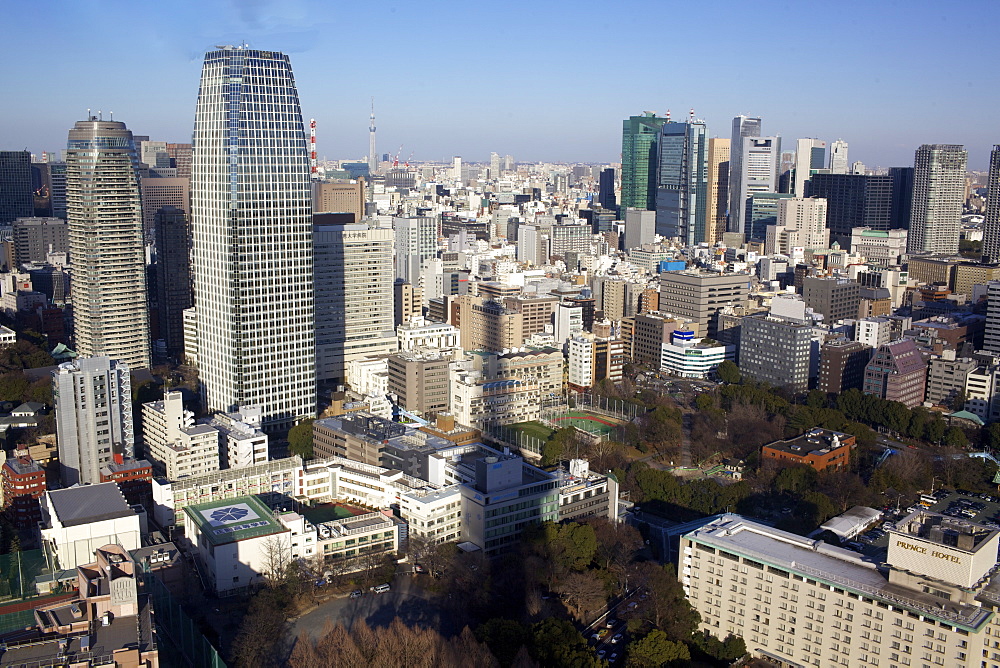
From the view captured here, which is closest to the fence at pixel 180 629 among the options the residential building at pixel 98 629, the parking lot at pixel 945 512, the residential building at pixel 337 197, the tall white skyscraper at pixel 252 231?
the residential building at pixel 98 629

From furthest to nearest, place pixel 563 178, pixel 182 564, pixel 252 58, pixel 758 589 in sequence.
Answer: pixel 563 178 < pixel 252 58 < pixel 182 564 < pixel 758 589

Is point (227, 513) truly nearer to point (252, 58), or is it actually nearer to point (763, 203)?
point (252, 58)

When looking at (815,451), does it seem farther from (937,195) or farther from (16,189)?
(16,189)

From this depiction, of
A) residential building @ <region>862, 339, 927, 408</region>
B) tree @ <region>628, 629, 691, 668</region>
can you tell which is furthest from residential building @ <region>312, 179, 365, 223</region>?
tree @ <region>628, 629, 691, 668</region>

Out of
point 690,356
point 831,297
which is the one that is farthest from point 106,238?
point 831,297

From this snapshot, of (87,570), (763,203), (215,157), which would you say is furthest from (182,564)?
(763,203)

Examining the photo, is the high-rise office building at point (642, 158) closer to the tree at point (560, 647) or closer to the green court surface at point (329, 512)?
the green court surface at point (329, 512)
